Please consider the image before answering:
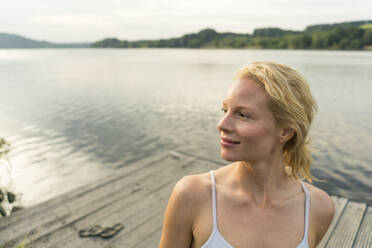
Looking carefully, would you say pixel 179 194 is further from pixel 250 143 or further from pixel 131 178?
pixel 131 178

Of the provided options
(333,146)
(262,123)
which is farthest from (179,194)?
(333,146)

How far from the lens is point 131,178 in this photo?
18.6 feet

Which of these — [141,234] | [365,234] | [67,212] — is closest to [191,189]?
[141,234]

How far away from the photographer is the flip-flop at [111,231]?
371 centimetres

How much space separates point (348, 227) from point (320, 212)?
2.70 m

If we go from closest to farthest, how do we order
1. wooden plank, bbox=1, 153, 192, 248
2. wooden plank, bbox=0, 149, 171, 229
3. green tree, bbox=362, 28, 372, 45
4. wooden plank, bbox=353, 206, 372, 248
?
wooden plank, bbox=353, 206, 372, 248, wooden plank, bbox=1, 153, 192, 248, wooden plank, bbox=0, 149, 171, 229, green tree, bbox=362, 28, 372, 45

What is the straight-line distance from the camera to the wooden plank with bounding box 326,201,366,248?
11.5ft

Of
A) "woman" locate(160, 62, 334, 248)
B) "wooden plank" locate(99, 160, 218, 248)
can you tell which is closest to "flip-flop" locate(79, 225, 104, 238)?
"wooden plank" locate(99, 160, 218, 248)

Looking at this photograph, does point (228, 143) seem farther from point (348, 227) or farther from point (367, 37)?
point (367, 37)

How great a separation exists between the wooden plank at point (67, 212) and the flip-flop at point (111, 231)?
63cm

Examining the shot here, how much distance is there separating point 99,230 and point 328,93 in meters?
21.0

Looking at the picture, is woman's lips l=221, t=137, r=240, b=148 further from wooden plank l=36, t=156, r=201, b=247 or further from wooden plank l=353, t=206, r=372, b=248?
wooden plank l=353, t=206, r=372, b=248

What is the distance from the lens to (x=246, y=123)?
1468mm

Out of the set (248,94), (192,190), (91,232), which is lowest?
(91,232)
